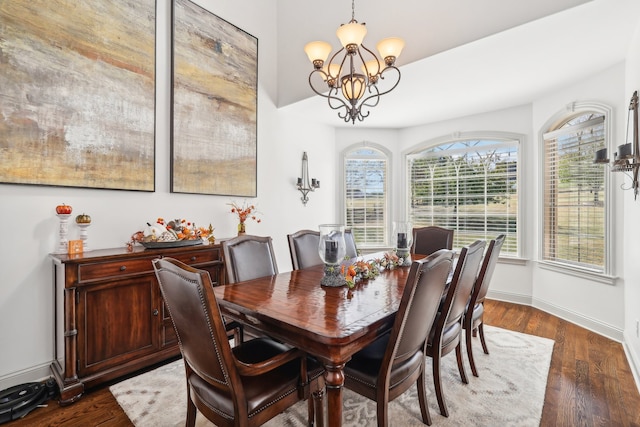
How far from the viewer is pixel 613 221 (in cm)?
313

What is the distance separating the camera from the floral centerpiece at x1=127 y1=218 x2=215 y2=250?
2.55m

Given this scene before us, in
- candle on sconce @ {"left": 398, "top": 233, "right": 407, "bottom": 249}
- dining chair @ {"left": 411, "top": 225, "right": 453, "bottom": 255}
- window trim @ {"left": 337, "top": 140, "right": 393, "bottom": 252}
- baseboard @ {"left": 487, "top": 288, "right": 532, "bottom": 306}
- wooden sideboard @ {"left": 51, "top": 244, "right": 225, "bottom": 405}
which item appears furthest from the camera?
window trim @ {"left": 337, "top": 140, "right": 393, "bottom": 252}

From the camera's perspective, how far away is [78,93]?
244 centimetres

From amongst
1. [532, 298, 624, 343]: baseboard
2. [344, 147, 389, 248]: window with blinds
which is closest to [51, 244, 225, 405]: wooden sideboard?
[344, 147, 389, 248]: window with blinds

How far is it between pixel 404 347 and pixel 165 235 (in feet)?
6.97

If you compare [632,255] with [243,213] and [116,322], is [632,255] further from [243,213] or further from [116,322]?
[116,322]

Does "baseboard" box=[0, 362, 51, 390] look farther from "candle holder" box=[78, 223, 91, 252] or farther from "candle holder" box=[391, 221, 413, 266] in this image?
"candle holder" box=[391, 221, 413, 266]

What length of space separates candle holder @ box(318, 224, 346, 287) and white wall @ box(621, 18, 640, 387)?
2.38 metres

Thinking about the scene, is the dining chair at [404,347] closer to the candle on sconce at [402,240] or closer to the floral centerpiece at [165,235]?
the candle on sconce at [402,240]

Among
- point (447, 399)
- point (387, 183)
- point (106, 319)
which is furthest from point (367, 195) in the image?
point (106, 319)

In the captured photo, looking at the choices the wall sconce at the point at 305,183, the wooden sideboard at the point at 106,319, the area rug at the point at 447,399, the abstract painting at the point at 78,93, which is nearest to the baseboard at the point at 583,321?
the area rug at the point at 447,399

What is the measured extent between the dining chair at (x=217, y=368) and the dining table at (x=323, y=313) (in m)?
0.16

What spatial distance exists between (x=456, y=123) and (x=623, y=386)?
147 inches

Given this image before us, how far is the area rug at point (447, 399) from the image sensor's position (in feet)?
6.07
